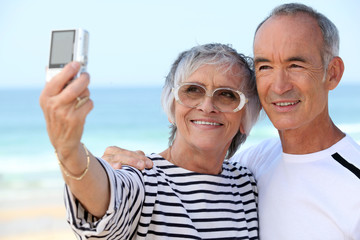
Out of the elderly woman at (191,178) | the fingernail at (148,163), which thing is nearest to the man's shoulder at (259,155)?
the elderly woman at (191,178)

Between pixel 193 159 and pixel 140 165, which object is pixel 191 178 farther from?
pixel 140 165

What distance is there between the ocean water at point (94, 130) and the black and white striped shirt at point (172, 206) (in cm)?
968

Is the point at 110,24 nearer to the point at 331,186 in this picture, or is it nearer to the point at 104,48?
the point at 104,48

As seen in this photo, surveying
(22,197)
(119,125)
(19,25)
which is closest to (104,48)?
(19,25)

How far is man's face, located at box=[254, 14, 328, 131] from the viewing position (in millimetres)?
2961

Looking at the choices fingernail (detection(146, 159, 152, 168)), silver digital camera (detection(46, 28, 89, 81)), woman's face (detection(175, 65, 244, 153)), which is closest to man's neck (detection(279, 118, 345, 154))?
woman's face (detection(175, 65, 244, 153))

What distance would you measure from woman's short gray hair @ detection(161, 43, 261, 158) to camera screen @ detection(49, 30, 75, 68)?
1.19 metres

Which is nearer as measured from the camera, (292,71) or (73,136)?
(73,136)

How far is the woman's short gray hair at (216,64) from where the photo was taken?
2.96m

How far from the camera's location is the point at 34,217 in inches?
371

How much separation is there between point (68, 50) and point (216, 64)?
1.25 metres

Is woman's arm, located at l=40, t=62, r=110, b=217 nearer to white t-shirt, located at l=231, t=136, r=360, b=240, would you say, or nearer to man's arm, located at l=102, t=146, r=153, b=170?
man's arm, located at l=102, t=146, r=153, b=170

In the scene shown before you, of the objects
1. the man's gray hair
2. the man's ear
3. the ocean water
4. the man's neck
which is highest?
the man's gray hair

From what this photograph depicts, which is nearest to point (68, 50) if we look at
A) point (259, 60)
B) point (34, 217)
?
point (259, 60)
